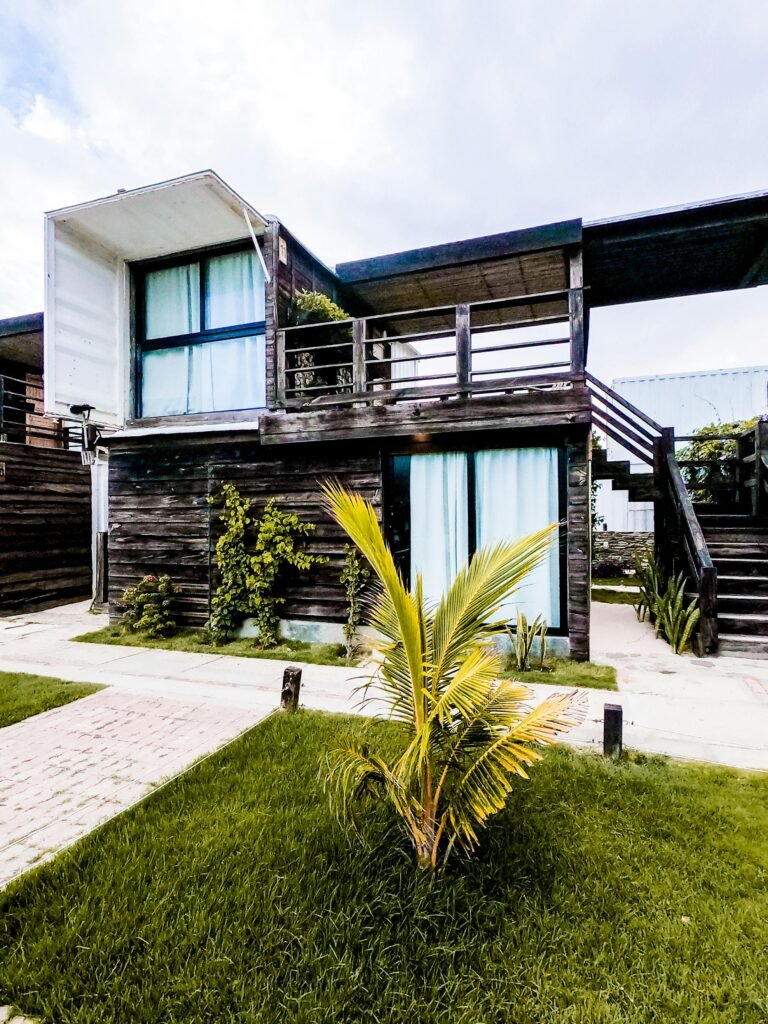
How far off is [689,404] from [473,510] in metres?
10.0

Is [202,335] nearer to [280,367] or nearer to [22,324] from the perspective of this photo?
[280,367]

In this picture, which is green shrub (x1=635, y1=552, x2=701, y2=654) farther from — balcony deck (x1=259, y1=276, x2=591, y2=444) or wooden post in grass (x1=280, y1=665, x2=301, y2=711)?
wooden post in grass (x1=280, y1=665, x2=301, y2=711)

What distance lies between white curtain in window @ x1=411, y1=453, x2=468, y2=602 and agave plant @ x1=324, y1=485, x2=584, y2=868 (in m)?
3.75

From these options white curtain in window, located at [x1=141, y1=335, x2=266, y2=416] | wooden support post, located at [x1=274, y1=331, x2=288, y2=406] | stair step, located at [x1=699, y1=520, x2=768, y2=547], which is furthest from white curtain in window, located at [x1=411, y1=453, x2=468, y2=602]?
stair step, located at [x1=699, y1=520, x2=768, y2=547]

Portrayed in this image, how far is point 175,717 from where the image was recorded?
4168 mm

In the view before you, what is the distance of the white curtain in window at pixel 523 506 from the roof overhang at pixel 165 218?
4.31 metres

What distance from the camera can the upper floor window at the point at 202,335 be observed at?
705cm

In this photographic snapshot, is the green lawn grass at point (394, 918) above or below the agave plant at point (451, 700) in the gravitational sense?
below

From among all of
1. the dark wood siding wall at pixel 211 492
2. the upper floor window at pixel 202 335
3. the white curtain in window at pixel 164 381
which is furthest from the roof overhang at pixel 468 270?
the white curtain in window at pixel 164 381

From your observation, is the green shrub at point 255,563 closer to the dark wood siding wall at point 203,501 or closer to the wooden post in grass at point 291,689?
the dark wood siding wall at point 203,501

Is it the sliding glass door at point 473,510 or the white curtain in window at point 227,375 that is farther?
the white curtain in window at point 227,375

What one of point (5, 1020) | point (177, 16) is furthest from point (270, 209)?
point (5, 1020)

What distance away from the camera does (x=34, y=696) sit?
14.9 feet

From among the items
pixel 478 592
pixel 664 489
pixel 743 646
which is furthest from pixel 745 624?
pixel 478 592
